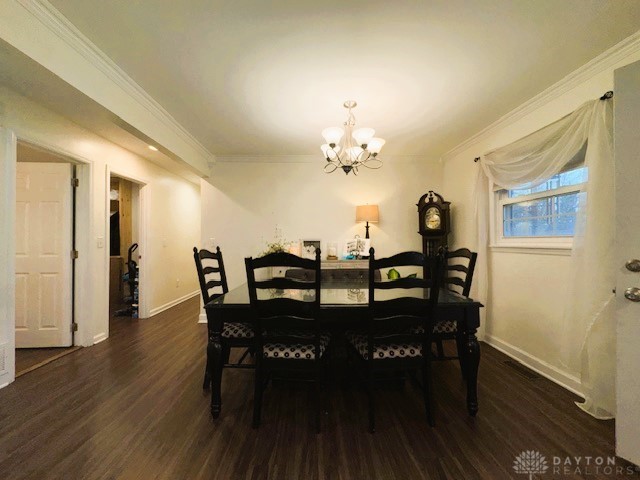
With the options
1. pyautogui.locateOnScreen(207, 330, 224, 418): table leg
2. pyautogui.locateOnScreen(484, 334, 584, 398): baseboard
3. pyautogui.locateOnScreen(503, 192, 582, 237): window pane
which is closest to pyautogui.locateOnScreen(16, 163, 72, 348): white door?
pyautogui.locateOnScreen(207, 330, 224, 418): table leg

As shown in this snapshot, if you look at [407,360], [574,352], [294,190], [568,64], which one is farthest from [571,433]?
[294,190]

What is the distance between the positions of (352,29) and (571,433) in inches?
109

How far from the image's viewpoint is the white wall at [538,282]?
6.44ft

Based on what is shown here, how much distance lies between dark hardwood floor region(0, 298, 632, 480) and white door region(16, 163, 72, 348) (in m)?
0.72

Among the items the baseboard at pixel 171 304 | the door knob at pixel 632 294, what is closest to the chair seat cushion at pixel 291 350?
the door knob at pixel 632 294

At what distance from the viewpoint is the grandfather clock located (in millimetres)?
3598

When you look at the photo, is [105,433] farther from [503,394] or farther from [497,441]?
[503,394]

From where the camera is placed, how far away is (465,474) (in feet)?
4.32

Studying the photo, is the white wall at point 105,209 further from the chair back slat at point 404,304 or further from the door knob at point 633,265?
the door knob at point 633,265

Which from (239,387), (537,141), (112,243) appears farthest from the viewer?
(112,243)

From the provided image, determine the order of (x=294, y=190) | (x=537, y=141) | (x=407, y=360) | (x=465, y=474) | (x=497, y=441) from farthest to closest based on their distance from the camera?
(x=294, y=190) < (x=537, y=141) < (x=407, y=360) < (x=497, y=441) < (x=465, y=474)

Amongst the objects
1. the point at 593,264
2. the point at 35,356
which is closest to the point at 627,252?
the point at 593,264

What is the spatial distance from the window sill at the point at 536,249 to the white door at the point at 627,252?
0.90 metres

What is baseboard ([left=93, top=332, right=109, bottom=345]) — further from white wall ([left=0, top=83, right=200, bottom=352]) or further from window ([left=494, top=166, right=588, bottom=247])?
window ([left=494, top=166, right=588, bottom=247])
